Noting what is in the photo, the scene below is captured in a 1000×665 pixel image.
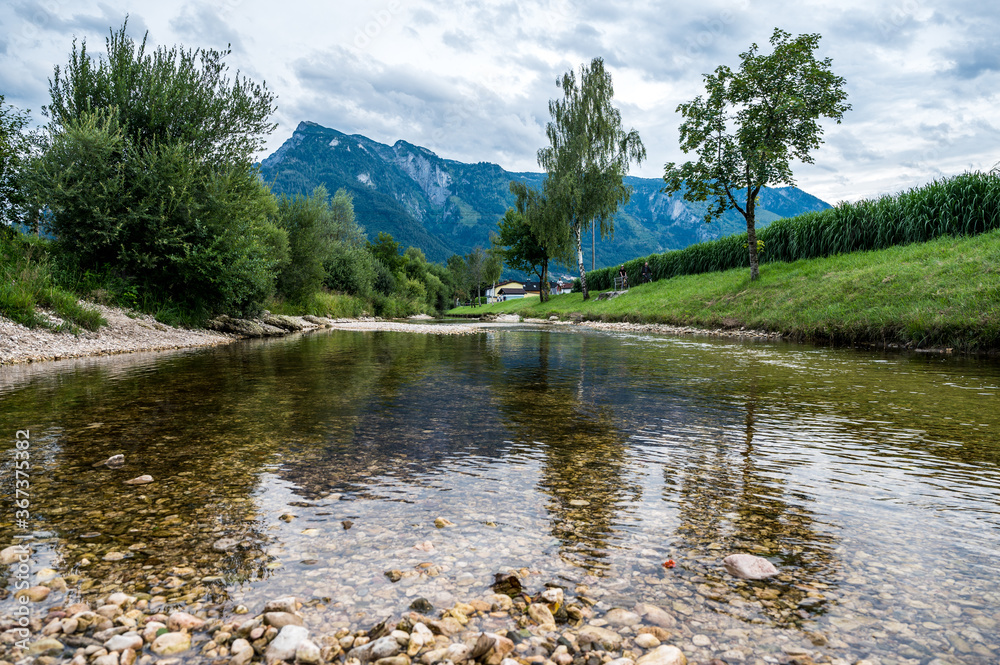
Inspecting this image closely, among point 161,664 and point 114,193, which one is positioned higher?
point 114,193

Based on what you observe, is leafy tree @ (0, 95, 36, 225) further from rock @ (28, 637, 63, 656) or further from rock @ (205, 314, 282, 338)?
rock @ (28, 637, 63, 656)

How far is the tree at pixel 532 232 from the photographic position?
42812mm

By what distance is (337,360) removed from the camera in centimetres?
1138

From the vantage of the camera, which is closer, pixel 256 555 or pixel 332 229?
pixel 256 555

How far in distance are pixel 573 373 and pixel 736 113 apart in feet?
69.8

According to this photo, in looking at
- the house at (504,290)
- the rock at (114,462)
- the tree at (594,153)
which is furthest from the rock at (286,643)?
the house at (504,290)

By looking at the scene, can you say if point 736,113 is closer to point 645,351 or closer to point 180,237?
point 645,351

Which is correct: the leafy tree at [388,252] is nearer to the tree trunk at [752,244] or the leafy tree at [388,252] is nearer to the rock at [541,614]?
the tree trunk at [752,244]

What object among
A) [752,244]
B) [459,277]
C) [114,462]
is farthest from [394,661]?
[459,277]

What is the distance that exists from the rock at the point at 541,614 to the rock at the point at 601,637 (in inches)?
4.9

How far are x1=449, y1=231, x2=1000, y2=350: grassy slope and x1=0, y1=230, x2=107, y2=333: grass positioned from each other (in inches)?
792

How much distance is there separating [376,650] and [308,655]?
0.23 meters

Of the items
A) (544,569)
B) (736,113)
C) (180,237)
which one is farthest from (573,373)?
(736,113)

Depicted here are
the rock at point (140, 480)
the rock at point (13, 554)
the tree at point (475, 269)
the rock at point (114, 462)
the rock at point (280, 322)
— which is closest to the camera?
the rock at point (13, 554)
